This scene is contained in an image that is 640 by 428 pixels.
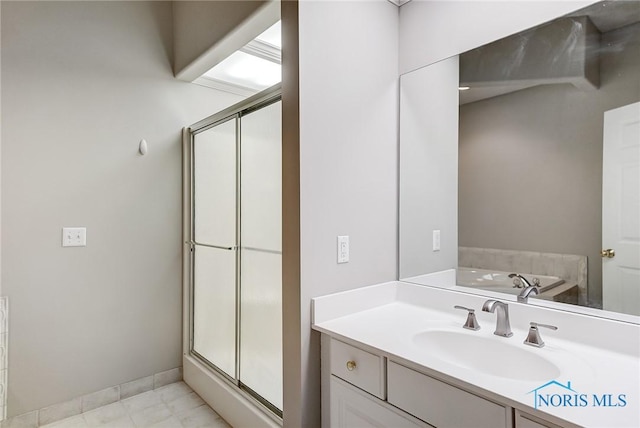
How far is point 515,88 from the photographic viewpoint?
1.52 metres

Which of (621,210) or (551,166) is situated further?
(551,166)

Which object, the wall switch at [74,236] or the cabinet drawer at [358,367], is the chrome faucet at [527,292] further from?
the wall switch at [74,236]

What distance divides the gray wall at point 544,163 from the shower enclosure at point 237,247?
0.94 m

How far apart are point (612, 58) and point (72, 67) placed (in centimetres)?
272

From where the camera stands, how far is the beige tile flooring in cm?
210

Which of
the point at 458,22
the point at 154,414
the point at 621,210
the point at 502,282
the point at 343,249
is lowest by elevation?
the point at 154,414

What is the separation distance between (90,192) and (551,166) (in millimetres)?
2498

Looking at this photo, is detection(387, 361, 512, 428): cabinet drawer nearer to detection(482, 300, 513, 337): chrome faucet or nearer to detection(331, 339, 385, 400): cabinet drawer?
detection(331, 339, 385, 400): cabinet drawer

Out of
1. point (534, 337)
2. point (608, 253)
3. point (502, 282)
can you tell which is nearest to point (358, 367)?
point (534, 337)

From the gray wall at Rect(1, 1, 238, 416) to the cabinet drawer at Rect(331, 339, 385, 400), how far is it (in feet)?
5.45

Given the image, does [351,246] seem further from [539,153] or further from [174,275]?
[174,275]

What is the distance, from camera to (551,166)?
4.65ft

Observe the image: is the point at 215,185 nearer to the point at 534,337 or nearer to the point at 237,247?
the point at 237,247

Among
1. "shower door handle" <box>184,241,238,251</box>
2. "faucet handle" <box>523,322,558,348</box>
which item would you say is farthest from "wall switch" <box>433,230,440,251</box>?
"shower door handle" <box>184,241,238,251</box>
